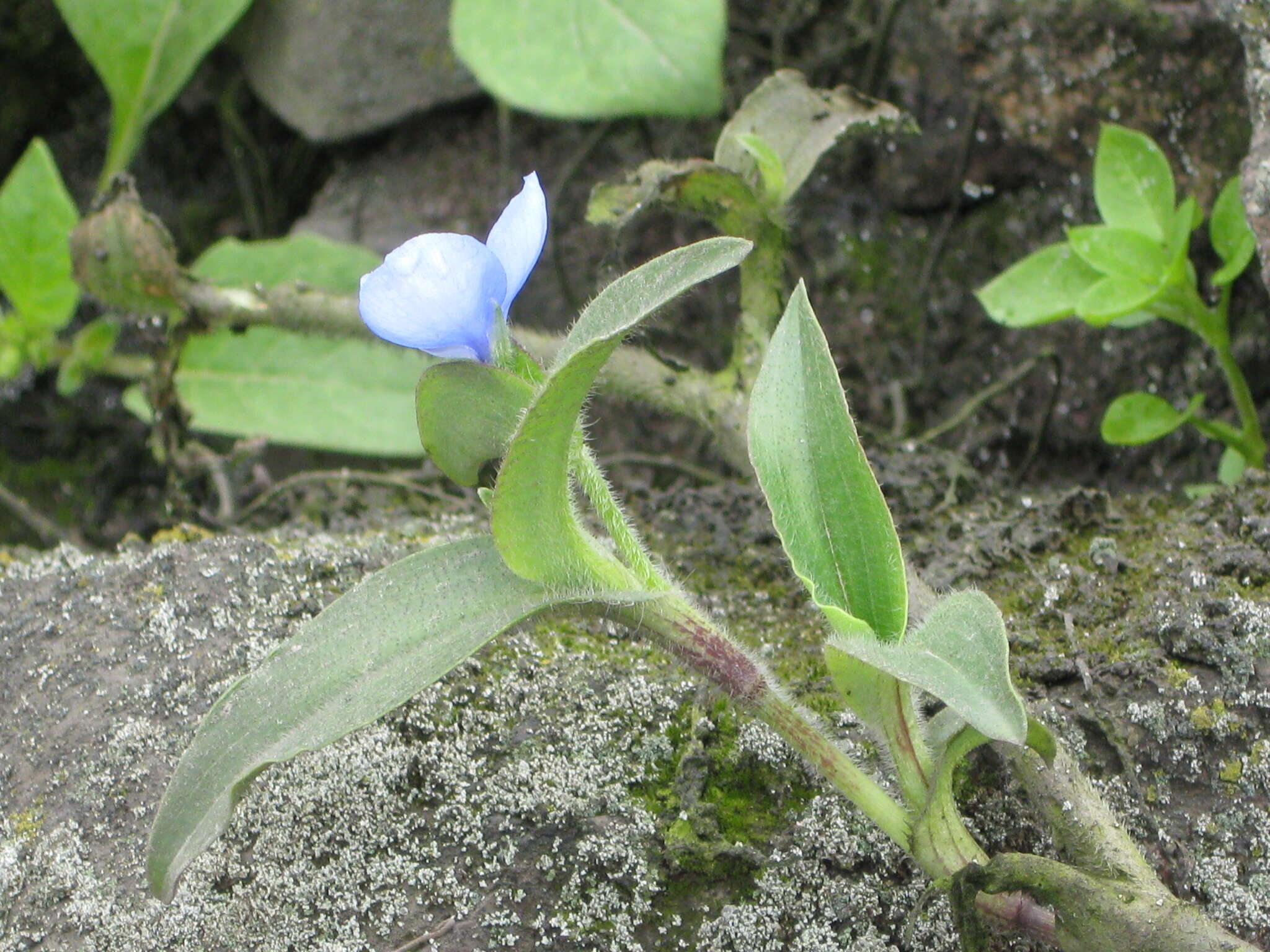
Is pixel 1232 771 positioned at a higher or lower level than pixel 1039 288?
lower

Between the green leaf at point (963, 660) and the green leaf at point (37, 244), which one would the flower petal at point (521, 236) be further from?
the green leaf at point (37, 244)

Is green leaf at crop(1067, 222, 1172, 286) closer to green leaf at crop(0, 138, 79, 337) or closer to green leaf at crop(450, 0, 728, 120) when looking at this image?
green leaf at crop(450, 0, 728, 120)

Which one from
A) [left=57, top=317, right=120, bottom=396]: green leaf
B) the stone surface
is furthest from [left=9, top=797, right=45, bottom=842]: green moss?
[left=57, top=317, right=120, bottom=396]: green leaf

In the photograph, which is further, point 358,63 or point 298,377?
point 358,63

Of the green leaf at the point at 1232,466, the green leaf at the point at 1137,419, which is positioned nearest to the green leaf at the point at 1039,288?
the green leaf at the point at 1137,419

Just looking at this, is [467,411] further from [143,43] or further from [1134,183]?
[143,43]

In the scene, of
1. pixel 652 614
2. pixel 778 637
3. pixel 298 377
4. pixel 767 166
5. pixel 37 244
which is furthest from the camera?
pixel 298 377

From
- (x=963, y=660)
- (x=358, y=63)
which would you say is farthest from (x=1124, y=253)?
(x=358, y=63)
